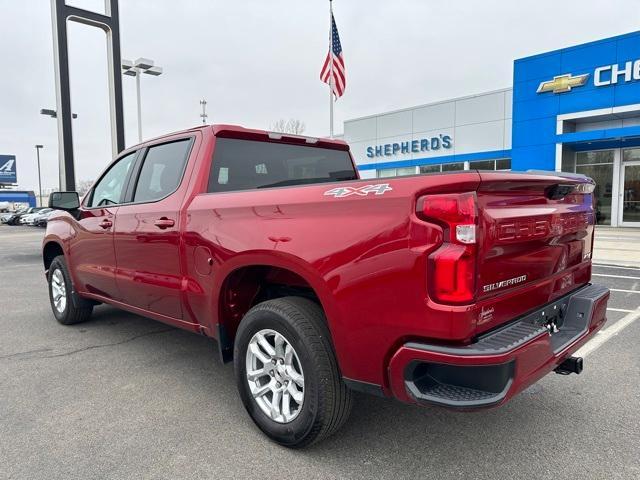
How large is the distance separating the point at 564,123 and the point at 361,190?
18.4 meters

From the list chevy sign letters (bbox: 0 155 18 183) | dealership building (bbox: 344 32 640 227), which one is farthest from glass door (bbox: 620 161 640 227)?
chevy sign letters (bbox: 0 155 18 183)

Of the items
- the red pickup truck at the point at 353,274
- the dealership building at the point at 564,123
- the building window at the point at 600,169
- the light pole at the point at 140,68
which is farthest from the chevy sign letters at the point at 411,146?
the red pickup truck at the point at 353,274

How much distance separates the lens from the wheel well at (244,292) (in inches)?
121

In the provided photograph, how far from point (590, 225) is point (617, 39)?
664 inches

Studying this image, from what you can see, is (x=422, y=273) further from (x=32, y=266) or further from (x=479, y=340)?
(x=32, y=266)

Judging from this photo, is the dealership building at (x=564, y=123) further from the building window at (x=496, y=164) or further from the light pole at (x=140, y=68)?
the light pole at (x=140, y=68)

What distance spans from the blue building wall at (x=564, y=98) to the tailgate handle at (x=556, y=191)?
16.2 meters

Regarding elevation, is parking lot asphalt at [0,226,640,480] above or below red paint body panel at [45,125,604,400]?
below

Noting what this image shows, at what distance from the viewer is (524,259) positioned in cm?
240

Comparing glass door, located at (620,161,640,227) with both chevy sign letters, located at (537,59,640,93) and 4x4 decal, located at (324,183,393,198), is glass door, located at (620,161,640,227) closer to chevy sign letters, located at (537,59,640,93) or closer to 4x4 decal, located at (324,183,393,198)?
chevy sign letters, located at (537,59,640,93)

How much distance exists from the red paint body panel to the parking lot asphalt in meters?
0.59

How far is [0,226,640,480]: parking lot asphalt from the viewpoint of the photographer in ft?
8.27

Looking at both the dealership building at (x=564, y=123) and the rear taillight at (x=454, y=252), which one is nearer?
the rear taillight at (x=454, y=252)

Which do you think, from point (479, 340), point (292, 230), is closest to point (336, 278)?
point (292, 230)
